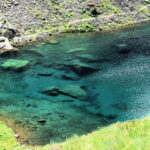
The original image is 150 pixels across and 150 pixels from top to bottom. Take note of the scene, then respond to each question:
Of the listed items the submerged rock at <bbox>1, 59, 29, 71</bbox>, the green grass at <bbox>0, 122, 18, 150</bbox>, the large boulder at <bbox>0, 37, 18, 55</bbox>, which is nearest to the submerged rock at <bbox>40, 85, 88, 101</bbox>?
the green grass at <bbox>0, 122, 18, 150</bbox>

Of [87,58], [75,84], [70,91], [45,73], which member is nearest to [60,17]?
[87,58]

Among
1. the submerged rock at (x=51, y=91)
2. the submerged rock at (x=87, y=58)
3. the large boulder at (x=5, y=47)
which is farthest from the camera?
the large boulder at (x=5, y=47)

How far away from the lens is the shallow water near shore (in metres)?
27.1

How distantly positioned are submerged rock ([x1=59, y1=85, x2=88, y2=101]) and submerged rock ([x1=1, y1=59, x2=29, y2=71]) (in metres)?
15.5

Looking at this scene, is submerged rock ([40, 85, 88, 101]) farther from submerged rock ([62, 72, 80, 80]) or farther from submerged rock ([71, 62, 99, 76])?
submerged rock ([71, 62, 99, 76])

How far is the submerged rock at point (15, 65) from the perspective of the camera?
48750mm

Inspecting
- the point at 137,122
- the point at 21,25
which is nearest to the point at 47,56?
the point at 21,25

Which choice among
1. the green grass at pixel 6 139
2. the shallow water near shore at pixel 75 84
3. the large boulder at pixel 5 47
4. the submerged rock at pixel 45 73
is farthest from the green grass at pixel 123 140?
the large boulder at pixel 5 47

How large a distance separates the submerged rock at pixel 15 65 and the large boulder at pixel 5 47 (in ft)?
26.2

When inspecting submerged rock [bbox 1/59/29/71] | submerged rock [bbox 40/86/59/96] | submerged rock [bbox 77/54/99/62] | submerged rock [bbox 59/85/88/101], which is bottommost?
submerged rock [bbox 1/59/29/71]

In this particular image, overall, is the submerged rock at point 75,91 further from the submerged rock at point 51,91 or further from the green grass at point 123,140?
the green grass at point 123,140

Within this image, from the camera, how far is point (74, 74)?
43.9m

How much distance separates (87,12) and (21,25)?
2747cm

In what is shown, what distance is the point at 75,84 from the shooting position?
39.2 m
